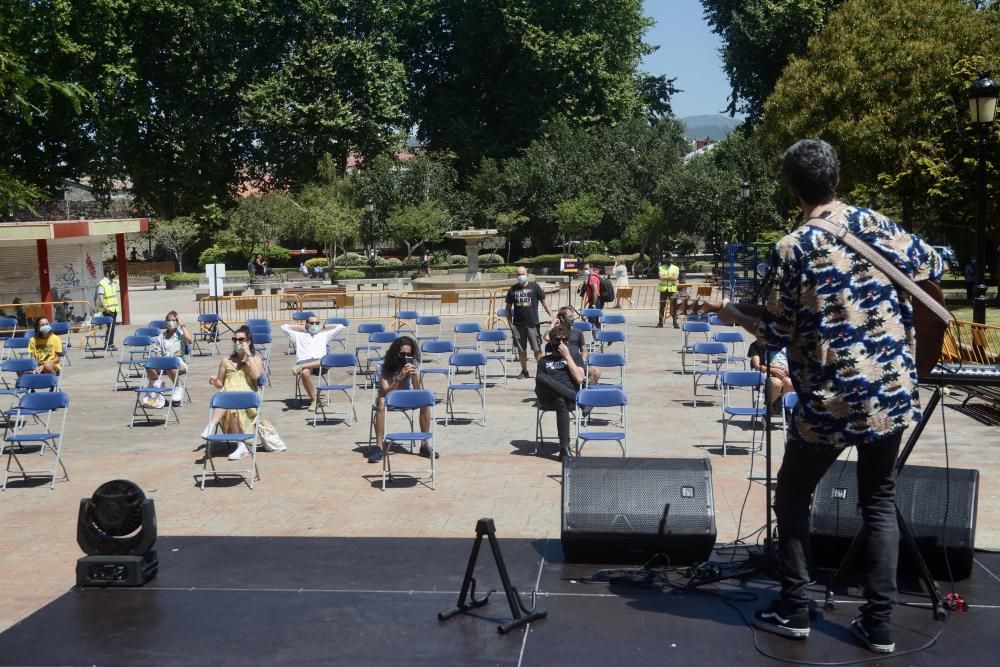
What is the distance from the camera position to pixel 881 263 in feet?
12.4

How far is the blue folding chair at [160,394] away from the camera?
1332 cm

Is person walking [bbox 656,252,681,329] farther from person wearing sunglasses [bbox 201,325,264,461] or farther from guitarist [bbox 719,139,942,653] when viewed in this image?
guitarist [bbox 719,139,942,653]

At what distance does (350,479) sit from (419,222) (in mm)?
36635

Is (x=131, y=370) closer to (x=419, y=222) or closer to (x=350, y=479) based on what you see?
(x=350, y=479)

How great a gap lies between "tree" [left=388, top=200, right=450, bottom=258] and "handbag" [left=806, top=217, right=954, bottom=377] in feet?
139

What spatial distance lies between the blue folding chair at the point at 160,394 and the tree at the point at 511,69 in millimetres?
40197

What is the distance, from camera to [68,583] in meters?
6.84

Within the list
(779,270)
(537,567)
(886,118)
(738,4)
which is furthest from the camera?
(738,4)

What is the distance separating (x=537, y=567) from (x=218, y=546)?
1889 mm

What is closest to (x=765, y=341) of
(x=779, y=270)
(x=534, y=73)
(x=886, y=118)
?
(x=779, y=270)

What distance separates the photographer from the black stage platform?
412 centimetres

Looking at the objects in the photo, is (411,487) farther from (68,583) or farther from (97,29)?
(97,29)

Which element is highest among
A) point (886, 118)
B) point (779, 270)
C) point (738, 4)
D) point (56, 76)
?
point (738, 4)

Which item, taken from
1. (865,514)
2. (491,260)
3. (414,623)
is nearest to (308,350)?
(414,623)
